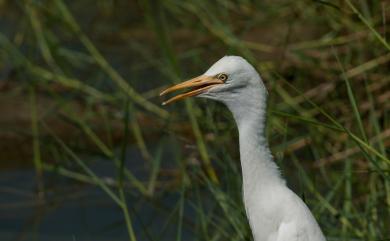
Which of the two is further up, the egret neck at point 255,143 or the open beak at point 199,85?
the open beak at point 199,85

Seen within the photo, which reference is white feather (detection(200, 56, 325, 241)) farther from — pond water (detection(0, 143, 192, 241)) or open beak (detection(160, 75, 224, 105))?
pond water (detection(0, 143, 192, 241))

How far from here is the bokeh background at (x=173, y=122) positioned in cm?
348

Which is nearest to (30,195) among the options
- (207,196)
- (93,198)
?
(93,198)

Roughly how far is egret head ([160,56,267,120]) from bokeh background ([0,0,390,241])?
645 millimetres

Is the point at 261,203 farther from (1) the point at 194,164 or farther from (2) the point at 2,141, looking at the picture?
(2) the point at 2,141

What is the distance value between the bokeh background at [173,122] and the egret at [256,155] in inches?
21.8

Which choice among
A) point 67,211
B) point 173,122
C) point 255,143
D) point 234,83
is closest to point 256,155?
point 255,143

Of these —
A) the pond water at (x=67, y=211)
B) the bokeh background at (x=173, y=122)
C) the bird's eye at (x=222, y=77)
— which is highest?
the bird's eye at (x=222, y=77)

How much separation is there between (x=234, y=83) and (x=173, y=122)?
1.86m

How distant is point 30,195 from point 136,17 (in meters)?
2.06

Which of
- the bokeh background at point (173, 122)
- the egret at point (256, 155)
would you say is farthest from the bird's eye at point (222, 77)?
the bokeh background at point (173, 122)

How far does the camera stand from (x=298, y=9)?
4395 millimetres

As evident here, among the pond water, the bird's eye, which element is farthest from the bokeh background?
the bird's eye

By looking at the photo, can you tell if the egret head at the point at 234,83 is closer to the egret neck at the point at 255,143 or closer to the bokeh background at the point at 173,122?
the egret neck at the point at 255,143
